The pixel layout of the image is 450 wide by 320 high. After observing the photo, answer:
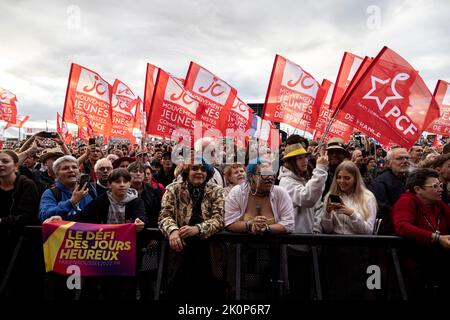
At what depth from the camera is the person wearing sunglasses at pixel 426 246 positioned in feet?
10.2

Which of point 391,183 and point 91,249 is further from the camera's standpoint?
point 391,183

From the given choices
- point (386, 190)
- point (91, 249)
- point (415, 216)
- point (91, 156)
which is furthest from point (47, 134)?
point (415, 216)

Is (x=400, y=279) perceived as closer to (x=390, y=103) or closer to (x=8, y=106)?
(x=390, y=103)

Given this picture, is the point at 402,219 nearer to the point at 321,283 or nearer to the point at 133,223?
the point at 321,283

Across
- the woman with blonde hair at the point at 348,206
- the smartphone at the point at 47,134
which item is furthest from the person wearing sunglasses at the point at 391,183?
the smartphone at the point at 47,134

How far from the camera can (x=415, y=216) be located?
334 cm

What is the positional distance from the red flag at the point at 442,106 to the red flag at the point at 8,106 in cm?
1773

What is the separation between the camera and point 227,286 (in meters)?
3.32

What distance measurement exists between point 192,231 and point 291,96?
739 centimetres

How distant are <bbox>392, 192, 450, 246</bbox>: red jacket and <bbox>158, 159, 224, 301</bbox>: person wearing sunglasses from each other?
1591mm

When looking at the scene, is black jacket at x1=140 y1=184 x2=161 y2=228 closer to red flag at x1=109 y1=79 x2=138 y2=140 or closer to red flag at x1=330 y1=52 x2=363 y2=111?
red flag at x1=330 y1=52 x2=363 y2=111

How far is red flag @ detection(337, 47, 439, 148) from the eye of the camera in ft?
18.0
